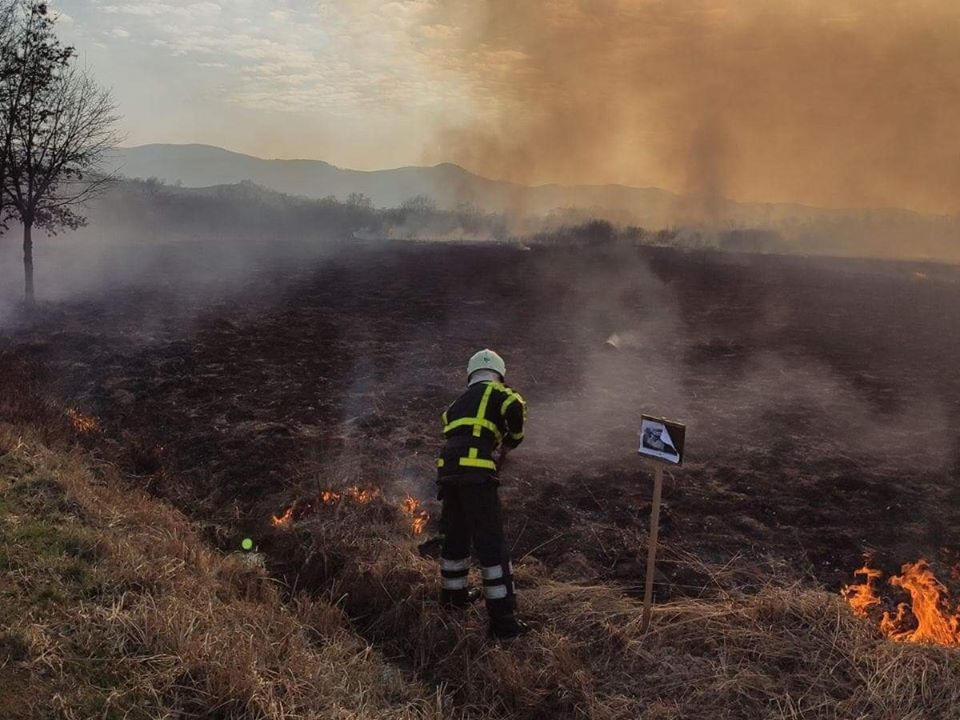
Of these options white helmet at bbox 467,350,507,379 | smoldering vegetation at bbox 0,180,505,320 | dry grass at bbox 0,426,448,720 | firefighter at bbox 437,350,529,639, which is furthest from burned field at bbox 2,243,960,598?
smoldering vegetation at bbox 0,180,505,320

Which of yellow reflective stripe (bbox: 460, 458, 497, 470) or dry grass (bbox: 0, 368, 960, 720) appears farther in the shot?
yellow reflective stripe (bbox: 460, 458, 497, 470)

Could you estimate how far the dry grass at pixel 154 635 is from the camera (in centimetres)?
350

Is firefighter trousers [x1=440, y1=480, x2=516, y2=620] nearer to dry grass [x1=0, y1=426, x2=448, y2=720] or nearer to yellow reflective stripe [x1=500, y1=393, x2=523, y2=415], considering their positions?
yellow reflective stripe [x1=500, y1=393, x2=523, y2=415]

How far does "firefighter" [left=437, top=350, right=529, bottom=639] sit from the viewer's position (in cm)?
470

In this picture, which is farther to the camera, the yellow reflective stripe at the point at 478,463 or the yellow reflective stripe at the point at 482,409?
the yellow reflective stripe at the point at 482,409

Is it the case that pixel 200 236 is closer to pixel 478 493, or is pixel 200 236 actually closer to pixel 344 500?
pixel 344 500

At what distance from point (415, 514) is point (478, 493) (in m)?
2.41

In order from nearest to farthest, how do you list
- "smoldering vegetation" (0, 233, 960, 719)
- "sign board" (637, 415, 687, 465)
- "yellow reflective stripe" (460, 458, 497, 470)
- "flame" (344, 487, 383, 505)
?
"smoldering vegetation" (0, 233, 960, 719)
"sign board" (637, 415, 687, 465)
"yellow reflective stripe" (460, 458, 497, 470)
"flame" (344, 487, 383, 505)

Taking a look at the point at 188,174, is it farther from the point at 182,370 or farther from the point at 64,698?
the point at 64,698

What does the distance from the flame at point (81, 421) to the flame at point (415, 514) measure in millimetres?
5270

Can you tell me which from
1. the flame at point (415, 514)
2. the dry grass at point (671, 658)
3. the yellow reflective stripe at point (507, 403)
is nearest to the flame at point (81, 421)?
the flame at point (415, 514)

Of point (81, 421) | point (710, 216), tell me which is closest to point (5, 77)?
point (81, 421)

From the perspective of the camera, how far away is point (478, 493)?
4863 mm

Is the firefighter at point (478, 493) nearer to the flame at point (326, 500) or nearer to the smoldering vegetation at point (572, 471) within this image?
the smoldering vegetation at point (572, 471)
